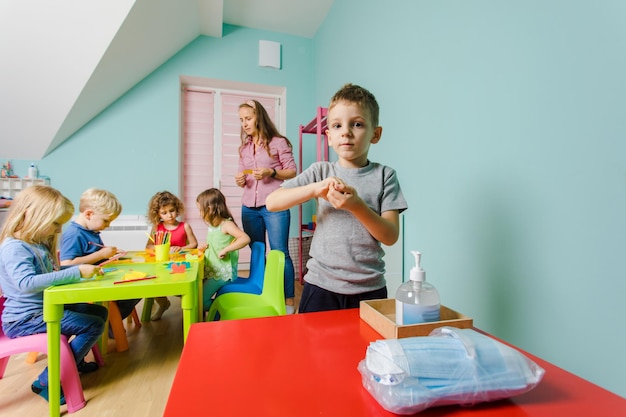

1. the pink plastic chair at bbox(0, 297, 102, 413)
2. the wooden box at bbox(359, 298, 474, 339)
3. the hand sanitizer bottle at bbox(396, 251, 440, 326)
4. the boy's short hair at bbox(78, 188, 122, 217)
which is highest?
the boy's short hair at bbox(78, 188, 122, 217)

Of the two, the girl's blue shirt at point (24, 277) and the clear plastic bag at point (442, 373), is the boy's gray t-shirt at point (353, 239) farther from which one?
the girl's blue shirt at point (24, 277)

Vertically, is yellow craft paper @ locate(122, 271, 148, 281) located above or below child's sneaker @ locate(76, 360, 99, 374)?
above

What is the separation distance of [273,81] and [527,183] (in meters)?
2.87

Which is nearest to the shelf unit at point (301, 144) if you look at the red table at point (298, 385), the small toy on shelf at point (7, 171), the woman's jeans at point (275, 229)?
the woman's jeans at point (275, 229)

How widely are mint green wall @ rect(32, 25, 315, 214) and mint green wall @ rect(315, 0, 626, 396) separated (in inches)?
83.4

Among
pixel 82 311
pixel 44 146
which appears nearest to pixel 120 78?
pixel 44 146

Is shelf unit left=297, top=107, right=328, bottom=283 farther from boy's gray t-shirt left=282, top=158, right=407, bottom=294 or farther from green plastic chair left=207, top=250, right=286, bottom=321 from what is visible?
boy's gray t-shirt left=282, top=158, right=407, bottom=294

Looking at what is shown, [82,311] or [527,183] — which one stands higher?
[527,183]

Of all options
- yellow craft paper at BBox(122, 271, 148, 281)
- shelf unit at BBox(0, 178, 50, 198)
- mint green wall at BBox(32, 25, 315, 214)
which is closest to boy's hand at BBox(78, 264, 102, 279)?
yellow craft paper at BBox(122, 271, 148, 281)

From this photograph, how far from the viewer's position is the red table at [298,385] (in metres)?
0.32

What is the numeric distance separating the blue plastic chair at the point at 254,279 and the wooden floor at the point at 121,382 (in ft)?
1.32

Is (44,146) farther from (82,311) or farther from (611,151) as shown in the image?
(611,151)

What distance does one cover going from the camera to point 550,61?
849mm

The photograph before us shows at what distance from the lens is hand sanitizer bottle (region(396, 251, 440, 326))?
48cm
